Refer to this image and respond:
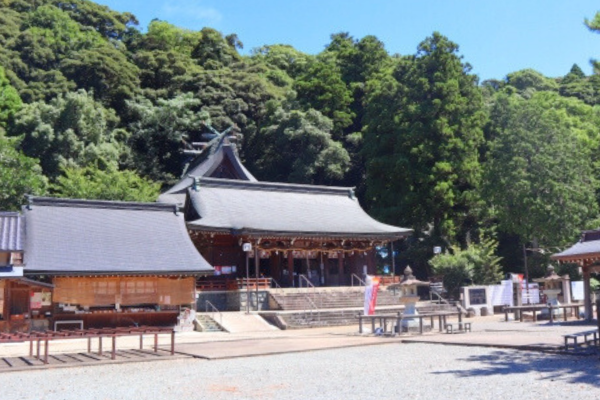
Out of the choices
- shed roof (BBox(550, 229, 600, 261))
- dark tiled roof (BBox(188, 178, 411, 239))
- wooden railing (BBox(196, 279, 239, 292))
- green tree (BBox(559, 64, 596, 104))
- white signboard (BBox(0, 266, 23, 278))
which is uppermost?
green tree (BBox(559, 64, 596, 104))

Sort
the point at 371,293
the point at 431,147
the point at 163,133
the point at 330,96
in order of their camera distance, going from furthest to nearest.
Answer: the point at 330,96 → the point at 163,133 → the point at 431,147 → the point at 371,293

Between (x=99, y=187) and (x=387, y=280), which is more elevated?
(x=99, y=187)

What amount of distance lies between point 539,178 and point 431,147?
276 inches

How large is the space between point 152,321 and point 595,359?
1611 centimetres

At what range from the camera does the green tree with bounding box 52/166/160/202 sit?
32562 millimetres

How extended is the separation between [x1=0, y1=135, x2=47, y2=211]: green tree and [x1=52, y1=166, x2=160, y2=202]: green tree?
6.46 ft

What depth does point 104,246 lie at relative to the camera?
2294 cm

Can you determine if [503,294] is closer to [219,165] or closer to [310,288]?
[310,288]

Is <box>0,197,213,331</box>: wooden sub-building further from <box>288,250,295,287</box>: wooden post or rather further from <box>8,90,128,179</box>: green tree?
<box>8,90,128,179</box>: green tree

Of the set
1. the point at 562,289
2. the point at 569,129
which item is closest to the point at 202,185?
the point at 562,289

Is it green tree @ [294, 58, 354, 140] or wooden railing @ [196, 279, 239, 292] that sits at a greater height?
green tree @ [294, 58, 354, 140]

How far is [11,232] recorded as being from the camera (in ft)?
70.3

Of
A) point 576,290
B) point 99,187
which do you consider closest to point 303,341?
point 576,290

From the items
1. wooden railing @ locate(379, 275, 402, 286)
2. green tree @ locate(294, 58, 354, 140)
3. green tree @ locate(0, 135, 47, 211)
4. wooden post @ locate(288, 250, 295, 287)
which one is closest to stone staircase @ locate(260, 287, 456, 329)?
wooden railing @ locate(379, 275, 402, 286)
